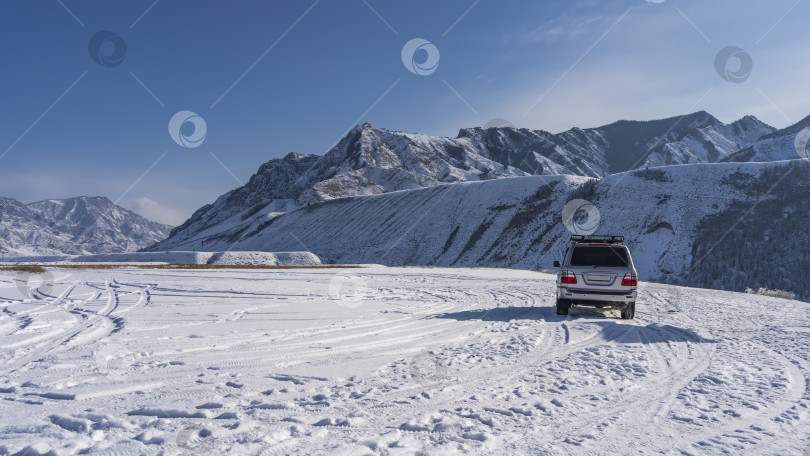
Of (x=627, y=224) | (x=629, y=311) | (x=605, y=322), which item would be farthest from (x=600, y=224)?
(x=605, y=322)

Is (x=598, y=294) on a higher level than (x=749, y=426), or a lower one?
higher

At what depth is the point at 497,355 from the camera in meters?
7.25

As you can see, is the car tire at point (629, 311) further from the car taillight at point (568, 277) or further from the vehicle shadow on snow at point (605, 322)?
the car taillight at point (568, 277)

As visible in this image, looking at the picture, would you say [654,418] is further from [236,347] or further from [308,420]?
[236,347]

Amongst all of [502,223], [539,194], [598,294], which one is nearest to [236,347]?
[598,294]

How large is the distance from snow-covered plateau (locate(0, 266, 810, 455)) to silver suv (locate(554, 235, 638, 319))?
0.58 meters

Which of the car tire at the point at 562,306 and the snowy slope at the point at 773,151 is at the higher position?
→ the snowy slope at the point at 773,151

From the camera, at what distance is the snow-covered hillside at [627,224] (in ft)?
134

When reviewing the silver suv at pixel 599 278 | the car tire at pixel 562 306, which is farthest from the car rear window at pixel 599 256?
the car tire at pixel 562 306

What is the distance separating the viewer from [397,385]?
5.52 m

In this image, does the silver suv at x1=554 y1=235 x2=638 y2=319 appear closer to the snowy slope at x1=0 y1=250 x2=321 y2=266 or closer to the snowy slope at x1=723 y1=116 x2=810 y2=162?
the snowy slope at x1=0 y1=250 x2=321 y2=266

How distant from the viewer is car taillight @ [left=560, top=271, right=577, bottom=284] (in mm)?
11719

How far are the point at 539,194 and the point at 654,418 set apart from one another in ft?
216

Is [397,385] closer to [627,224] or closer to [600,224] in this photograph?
[627,224]
